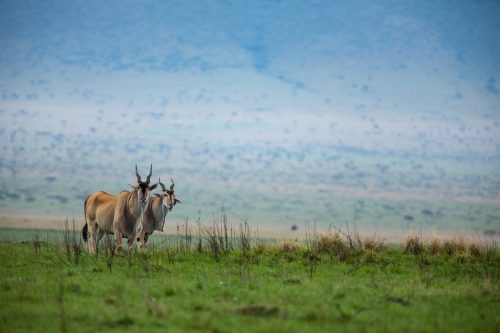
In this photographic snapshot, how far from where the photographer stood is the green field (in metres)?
10.7

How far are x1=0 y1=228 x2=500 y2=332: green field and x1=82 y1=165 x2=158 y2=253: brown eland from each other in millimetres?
1162

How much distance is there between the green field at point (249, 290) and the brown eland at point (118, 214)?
1162 millimetres

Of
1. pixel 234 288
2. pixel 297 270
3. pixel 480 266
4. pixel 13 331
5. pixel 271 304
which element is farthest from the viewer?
pixel 480 266

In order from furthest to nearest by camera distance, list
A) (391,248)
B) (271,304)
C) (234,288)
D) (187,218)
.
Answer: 1. (391,248)
2. (187,218)
3. (234,288)
4. (271,304)

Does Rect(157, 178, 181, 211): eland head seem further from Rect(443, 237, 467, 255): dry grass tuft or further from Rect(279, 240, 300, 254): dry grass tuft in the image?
Rect(443, 237, 467, 255): dry grass tuft

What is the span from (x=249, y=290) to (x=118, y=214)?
28.9 ft

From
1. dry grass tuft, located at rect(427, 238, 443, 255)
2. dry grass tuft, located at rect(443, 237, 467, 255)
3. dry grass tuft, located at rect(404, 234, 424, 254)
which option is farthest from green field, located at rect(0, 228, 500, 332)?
dry grass tuft, located at rect(404, 234, 424, 254)

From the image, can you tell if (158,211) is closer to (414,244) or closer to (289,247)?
(289,247)

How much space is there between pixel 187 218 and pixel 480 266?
29.3ft

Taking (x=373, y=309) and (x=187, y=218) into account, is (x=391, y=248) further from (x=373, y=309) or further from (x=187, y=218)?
(x=373, y=309)

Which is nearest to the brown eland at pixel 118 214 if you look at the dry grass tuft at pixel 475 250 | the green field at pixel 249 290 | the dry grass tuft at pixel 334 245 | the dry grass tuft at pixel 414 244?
the green field at pixel 249 290

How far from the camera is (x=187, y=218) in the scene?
2169cm

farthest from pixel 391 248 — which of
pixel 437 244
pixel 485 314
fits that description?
pixel 485 314

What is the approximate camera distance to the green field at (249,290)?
35.2 feet
